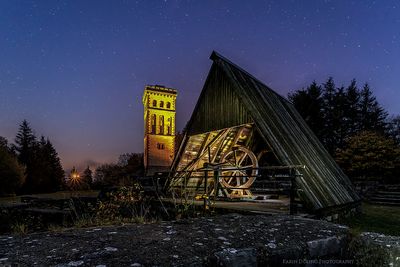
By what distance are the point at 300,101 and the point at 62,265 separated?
123 ft

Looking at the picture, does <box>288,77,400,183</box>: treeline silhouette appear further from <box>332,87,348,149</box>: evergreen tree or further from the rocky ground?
the rocky ground

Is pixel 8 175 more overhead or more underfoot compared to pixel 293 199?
more underfoot

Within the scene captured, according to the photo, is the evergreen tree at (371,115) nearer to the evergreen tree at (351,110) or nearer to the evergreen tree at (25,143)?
the evergreen tree at (351,110)

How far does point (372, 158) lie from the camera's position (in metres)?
27.0

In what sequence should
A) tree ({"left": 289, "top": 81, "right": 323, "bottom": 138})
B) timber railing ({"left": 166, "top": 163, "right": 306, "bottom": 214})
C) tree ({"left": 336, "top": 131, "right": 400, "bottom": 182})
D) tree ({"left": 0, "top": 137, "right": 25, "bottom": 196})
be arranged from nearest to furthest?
timber railing ({"left": 166, "top": 163, "right": 306, "bottom": 214}) < tree ({"left": 336, "top": 131, "right": 400, "bottom": 182}) < tree ({"left": 0, "top": 137, "right": 25, "bottom": 196}) < tree ({"left": 289, "top": 81, "right": 323, "bottom": 138})

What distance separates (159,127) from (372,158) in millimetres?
33476

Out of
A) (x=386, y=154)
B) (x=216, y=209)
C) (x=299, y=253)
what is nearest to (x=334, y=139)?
(x=386, y=154)

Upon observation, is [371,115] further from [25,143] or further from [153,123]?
[25,143]

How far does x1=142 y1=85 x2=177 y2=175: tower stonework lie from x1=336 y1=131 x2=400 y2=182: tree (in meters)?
28.5

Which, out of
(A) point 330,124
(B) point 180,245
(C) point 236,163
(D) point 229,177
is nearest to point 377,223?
(D) point 229,177

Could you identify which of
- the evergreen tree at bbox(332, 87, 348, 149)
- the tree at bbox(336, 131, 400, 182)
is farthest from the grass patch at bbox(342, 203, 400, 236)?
the evergreen tree at bbox(332, 87, 348, 149)

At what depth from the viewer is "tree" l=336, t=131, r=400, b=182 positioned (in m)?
26.5

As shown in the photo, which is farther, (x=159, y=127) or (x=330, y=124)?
(x=159, y=127)

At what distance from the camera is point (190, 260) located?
168 cm
